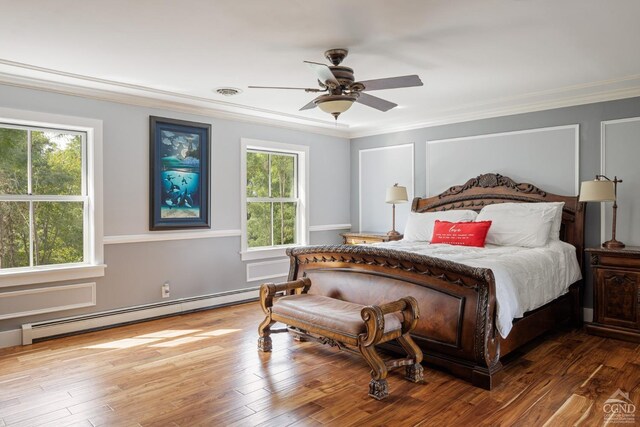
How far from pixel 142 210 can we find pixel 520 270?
3.65 metres

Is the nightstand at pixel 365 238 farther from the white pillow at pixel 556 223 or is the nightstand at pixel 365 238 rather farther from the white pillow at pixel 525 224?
the white pillow at pixel 556 223

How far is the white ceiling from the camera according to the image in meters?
2.52

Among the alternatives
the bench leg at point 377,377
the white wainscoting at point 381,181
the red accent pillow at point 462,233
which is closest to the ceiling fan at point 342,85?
the bench leg at point 377,377

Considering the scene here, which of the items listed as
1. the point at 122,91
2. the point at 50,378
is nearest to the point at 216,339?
the point at 50,378

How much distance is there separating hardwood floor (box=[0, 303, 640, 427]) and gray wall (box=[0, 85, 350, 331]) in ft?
2.24

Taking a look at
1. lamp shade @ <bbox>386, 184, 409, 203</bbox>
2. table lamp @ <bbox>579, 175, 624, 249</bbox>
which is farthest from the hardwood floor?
lamp shade @ <bbox>386, 184, 409, 203</bbox>

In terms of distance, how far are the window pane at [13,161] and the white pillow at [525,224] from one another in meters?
4.51

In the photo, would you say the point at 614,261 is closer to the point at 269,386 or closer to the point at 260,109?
the point at 269,386

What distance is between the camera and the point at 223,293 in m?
5.14

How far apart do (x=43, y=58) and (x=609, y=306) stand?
17.2 feet

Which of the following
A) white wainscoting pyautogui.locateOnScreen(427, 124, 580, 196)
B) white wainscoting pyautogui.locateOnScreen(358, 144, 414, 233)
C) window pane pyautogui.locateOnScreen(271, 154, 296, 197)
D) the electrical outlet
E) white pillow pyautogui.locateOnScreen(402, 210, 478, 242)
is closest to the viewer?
white wainscoting pyautogui.locateOnScreen(427, 124, 580, 196)

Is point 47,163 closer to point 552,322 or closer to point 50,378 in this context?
point 50,378

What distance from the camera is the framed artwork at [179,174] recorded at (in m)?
4.54

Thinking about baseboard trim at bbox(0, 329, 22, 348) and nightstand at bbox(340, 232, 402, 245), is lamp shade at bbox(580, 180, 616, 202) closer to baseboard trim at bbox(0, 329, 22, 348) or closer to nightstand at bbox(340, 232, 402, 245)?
nightstand at bbox(340, 232, 402, 245)
